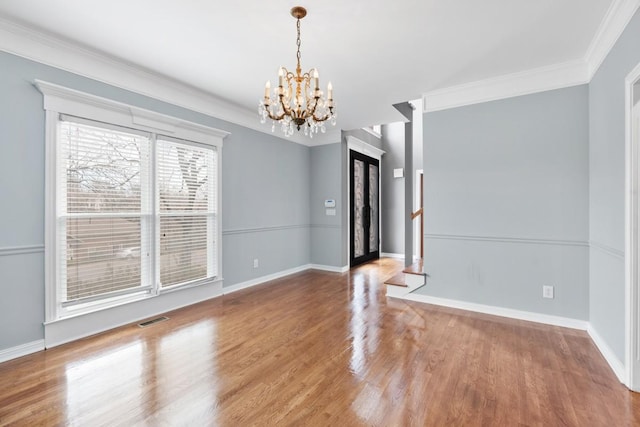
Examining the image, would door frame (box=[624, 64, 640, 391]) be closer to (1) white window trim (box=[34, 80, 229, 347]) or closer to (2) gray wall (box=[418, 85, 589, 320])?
(2) gray wall (box=[418, 85, 589, 320])

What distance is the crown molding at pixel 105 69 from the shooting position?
2500 mm

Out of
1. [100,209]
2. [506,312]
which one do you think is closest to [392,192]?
[506,312]

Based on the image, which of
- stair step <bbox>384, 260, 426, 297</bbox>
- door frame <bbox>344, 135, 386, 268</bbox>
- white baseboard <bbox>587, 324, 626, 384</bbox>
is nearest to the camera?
white baseboard <bbox>587, 324, 626, 384</bbox>

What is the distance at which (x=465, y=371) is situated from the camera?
2311 mm

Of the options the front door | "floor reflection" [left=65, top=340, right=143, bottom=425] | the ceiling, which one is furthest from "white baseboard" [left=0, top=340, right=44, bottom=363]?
the front door

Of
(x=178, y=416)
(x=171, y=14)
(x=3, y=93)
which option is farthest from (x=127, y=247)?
(x=171, y=14)

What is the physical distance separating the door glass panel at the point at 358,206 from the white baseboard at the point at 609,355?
159 inches

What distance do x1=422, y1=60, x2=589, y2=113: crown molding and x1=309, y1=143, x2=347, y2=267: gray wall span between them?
7.44 ft

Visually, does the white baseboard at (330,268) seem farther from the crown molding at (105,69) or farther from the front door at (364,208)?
the crown molding at (105,69)

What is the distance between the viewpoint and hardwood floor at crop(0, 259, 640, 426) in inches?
71.5

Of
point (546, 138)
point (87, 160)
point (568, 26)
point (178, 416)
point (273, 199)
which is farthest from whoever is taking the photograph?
point (273, 199)

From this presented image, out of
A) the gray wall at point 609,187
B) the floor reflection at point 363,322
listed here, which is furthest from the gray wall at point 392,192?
the gray wall at point 609,187

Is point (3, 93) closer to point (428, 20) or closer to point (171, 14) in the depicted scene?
point (171, 14)

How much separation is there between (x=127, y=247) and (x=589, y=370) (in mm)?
4394
